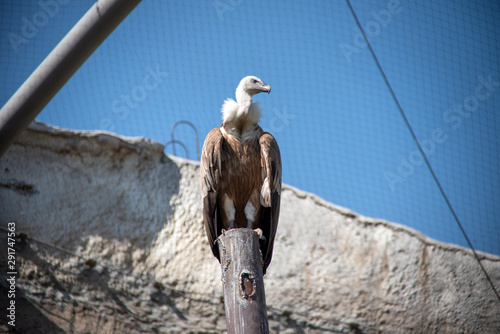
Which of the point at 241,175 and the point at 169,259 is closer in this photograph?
the point at 241,175

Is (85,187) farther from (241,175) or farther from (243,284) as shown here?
(243,284)

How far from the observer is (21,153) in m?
6.39

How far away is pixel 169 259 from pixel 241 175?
2305 mm

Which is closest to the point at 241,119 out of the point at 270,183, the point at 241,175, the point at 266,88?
the point at 266,88

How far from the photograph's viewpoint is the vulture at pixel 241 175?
4539 millimetres

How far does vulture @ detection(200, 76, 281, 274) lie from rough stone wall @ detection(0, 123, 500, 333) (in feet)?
6.30

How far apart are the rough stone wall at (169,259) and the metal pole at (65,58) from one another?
3317 mm

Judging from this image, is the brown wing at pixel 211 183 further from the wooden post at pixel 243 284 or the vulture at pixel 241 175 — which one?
the wooden post at pixel 243 284

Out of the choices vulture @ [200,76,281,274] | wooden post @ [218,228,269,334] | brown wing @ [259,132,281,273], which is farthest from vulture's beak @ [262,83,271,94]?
wooden post @ [218,228,269,334]

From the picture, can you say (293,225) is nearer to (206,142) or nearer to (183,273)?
(183,273)

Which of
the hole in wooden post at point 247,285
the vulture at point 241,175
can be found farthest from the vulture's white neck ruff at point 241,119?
the hole in wooden post at point 247,285

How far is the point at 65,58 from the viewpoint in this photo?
2963 mm

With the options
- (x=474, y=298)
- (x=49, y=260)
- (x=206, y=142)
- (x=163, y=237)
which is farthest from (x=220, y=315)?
(x=474, y=298)

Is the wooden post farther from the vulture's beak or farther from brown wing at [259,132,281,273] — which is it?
the vulture's beak
